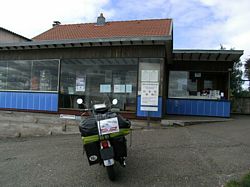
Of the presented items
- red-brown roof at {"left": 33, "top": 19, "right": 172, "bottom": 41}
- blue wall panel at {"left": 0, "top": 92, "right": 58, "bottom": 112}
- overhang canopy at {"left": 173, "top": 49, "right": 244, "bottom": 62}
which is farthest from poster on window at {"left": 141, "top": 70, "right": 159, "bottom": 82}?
red-brown roof at {"left": 33, "top": 19, "right": 172, "bottom": 41}

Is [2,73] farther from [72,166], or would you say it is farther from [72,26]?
[72,166]

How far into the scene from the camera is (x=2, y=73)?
42.2ft

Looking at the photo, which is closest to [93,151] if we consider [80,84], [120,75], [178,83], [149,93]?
[149,93]

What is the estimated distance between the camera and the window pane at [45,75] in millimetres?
11730

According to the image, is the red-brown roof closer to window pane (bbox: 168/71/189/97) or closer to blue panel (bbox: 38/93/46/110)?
window pane (bbox: 168/71/189/97)

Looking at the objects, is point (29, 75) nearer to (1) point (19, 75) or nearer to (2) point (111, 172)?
(1) point (19, 75)

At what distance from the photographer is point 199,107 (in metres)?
12.9

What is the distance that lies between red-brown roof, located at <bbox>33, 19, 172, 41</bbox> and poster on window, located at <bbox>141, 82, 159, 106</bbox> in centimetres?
515

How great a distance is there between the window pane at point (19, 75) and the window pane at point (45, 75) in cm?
33

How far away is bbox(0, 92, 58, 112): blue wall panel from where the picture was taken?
455 inches

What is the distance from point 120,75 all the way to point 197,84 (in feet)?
17.2

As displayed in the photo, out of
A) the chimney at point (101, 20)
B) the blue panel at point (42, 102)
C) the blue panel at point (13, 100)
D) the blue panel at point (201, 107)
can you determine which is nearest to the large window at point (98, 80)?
the blue panel at point (42, 102)

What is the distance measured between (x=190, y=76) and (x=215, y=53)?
232 centimetres

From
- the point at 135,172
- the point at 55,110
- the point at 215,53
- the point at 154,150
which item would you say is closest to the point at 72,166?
the point at 135,172
